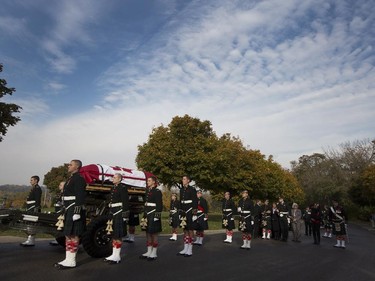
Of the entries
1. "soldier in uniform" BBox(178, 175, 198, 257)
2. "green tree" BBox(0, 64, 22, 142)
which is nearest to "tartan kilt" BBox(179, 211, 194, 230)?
"soldier in uniform" BBox(178, 175, 198, 257)

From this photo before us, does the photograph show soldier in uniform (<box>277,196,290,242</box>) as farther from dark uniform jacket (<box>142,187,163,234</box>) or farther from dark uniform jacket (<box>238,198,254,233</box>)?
dark uniform jacket (<box>142,187,163,234</box>)

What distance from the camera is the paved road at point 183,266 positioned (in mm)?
6602

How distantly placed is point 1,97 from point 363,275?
21471mm

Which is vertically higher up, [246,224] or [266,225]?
[246,224]

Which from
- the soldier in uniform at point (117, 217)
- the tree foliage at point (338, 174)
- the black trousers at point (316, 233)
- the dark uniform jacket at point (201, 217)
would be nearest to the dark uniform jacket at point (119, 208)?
the soldier in uniform at point (117, 217)

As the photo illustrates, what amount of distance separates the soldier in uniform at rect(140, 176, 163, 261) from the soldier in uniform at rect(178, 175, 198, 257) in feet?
3.62

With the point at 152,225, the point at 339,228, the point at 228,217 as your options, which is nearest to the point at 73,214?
the point at 152,225

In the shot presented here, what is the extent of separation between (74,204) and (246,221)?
737cm

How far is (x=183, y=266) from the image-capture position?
8039 millimetres

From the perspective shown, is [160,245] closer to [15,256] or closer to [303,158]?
[15,256]

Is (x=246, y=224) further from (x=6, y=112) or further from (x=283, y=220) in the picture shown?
(x=6, y=112)

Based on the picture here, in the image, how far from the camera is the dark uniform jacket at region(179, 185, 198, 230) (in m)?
9.89

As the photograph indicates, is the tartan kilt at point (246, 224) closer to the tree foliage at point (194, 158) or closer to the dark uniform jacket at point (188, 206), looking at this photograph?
the dark uniform jacket at point (188, 206)

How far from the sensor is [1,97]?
21.4 metres
